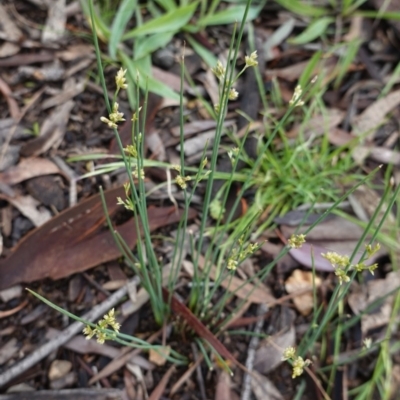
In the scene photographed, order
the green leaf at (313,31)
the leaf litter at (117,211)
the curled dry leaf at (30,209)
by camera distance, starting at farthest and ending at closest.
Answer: the green leaf at (313,31) < the curled dry leaf at (30,209) < the leaf litter at (117,211)

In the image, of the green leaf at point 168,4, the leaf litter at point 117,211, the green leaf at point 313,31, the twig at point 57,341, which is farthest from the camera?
the green leaf at point 313,31

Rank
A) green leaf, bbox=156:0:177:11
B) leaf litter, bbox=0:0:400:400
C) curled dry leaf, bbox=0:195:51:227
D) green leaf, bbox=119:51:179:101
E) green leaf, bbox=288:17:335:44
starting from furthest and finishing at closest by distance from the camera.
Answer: green leaf, bbox=288:17:335:44
green leaf, bbox=156:0:177:11
green leaf, bbox=119:51:179:101
curled dry leaf, bbox=0:195:51:227
leaf litter, bbox=0:0:400:400

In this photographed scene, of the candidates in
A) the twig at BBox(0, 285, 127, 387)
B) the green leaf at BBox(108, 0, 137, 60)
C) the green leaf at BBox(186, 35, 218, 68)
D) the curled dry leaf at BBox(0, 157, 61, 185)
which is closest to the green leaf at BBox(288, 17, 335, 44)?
the green leaf at BBox(186, 35, 218, 68)

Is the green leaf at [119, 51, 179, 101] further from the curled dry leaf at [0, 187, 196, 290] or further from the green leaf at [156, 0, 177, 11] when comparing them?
the curled dry leaf at [0, 187, 196, 290]

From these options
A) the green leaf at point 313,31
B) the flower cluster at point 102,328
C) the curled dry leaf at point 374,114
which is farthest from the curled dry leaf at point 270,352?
the green leaf at point 313,31

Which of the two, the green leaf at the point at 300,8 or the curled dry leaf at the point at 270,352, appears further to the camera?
the green leaf at the point at 300,8

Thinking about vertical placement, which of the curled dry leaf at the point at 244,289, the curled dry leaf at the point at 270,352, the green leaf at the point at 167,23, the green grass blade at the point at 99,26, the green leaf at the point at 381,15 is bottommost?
the curled dry leaf at the point at 270,352

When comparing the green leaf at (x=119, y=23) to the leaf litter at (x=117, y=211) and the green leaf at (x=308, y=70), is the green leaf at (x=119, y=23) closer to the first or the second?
the leaf litter at (x=117, y=211)
